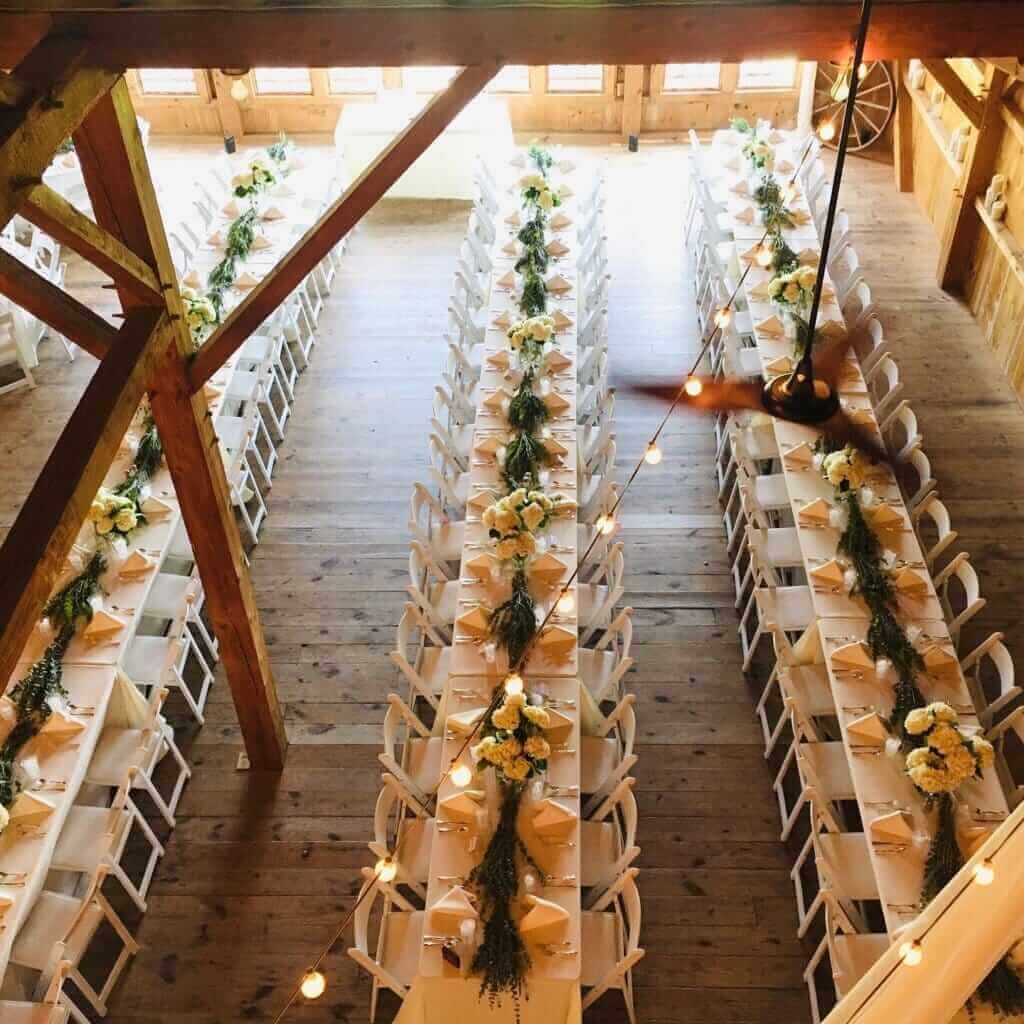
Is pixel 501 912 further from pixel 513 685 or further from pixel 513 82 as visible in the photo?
pixel 513 82

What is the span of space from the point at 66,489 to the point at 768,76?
9.76 m

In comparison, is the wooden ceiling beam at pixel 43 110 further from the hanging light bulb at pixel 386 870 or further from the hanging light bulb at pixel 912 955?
the hanging light bulb at pixel 912 955

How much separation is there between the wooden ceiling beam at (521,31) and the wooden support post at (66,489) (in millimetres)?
1101

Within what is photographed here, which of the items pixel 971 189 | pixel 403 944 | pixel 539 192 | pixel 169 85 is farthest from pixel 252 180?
pixel 403 944

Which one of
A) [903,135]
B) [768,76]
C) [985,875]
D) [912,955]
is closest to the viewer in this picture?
[912,955]

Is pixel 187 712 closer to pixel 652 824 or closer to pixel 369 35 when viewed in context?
pixel 652 824

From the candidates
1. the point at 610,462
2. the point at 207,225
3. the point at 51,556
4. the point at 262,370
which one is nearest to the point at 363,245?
the point at 207,225

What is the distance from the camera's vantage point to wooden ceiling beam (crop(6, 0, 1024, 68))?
4.12 meters

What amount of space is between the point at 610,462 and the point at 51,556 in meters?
3.90

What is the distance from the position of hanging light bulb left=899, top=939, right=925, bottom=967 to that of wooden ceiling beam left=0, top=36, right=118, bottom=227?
2.88 m

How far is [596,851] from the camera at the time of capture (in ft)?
17.2

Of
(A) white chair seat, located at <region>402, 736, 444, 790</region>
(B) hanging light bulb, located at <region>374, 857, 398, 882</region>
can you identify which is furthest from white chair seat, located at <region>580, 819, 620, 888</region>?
(B) hanging light bulb, located at <region>374, 857, 398, 882</region>

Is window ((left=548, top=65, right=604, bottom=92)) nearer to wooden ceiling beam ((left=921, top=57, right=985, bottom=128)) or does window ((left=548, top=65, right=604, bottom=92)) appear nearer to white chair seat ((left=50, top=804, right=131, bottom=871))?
wooden ceiling beam ((left=921, top=57, right=985, bottom=128))

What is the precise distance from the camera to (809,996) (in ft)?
17.0
